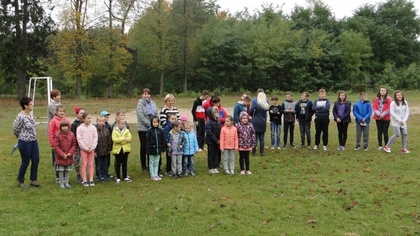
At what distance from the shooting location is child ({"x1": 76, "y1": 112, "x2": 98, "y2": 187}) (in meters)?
8.15

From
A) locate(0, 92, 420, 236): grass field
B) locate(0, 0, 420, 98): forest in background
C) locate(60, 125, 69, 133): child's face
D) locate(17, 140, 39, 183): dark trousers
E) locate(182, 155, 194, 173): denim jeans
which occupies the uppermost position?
locate(0, 0, 420, 98): forest in background

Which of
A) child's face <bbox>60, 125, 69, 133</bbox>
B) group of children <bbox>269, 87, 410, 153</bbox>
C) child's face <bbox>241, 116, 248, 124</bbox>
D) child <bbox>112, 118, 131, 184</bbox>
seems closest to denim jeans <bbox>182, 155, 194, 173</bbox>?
child <bbox>112, 118, 131, 184</bbox>

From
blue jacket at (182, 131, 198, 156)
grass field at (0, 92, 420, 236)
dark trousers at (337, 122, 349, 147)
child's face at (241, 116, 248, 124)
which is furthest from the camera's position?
dark trousers at (337, 122, 349, 147)

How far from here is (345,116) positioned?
12.1m

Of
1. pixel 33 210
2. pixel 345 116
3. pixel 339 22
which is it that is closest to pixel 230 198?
pixel 33 210

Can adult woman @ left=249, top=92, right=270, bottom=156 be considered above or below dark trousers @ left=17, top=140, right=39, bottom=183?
above

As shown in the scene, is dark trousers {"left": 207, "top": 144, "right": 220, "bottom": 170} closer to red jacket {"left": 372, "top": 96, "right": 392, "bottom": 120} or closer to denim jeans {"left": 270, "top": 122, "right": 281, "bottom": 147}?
denim jeans {"left": 270, "top": 122, "right": 281, "bottom": 147}

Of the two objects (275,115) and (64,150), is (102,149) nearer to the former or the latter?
(64,150)

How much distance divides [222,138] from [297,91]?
1520 inches

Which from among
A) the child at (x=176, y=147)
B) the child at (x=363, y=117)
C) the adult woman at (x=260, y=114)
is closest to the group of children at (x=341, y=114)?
the child at (x=363, y=117)

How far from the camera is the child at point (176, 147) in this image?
8.98 m

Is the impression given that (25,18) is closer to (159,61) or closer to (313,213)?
(159,61)

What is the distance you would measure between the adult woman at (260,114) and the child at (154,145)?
342 centimetres

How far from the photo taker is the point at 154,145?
868 centimetres
